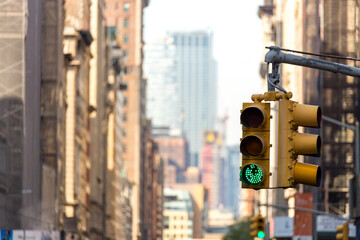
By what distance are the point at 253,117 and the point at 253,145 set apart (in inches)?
16.5

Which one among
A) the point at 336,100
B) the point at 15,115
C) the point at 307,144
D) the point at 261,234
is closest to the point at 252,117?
the point at 307,144

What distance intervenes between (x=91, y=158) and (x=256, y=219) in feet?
257

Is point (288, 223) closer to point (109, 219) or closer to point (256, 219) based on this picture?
point (256, 219)

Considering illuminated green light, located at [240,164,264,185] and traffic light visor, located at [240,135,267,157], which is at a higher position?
traffic light visor, located at [240,135,267,157]

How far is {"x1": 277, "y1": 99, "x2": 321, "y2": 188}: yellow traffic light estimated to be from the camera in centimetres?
1430

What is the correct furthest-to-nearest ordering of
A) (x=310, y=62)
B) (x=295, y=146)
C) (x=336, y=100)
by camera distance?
(x=336, y=100) < (x=310, y=62) < (x=295, y=146)

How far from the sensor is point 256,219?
1847 inches

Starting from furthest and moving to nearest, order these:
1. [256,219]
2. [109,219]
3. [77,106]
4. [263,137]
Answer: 1. [109,219]
2. [77,106]
3. [256,219]
4. [263,137]

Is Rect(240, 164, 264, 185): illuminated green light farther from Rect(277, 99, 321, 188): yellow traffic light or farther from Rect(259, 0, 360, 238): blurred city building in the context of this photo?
Rect(259, 0, 360, 238): blurred city building

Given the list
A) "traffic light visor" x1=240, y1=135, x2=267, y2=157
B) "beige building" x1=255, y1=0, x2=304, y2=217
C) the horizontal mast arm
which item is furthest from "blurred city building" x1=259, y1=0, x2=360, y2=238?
"traffic light visor" x1=240, y1=135, x2=267, y2=157

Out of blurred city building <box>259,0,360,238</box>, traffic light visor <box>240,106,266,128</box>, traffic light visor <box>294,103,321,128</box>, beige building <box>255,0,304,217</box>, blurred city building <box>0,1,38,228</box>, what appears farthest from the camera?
beige building <box>255,0,304,217</box>

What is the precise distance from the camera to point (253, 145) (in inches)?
560

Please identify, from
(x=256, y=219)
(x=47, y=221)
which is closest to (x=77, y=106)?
(x=47, y=221)

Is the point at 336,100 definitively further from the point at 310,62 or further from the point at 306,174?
the point at 306,174
